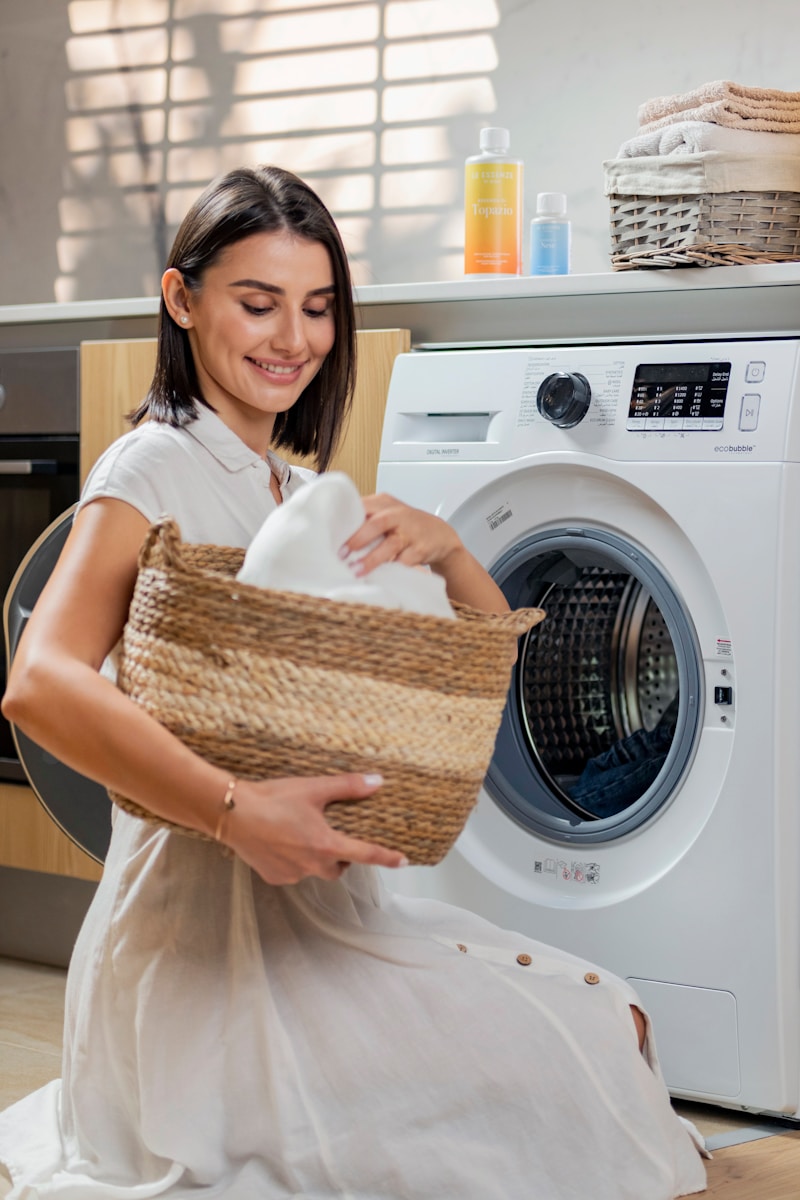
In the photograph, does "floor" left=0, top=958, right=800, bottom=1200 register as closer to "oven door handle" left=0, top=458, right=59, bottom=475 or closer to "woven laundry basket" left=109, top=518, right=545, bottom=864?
"woven laundry basket" left=109, top=518, right=545, bottom=864

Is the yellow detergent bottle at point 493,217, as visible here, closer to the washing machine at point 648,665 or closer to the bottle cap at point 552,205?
the bottle cap at point 552,205

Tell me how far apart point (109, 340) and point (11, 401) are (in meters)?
0.20

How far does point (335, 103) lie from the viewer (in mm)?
2596

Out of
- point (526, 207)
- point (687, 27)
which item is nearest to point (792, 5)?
point (687, 27)

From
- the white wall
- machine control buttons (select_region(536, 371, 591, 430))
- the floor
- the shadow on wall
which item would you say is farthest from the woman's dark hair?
the shadow on wall

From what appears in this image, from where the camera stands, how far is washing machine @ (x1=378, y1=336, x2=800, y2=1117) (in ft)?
5.13

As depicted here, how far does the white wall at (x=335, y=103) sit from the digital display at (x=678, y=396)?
680 mm

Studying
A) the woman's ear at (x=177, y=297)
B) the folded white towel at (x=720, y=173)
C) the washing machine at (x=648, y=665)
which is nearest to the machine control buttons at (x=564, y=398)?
the washing machine at (x=648, y=665)

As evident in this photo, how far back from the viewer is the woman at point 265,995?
114cm

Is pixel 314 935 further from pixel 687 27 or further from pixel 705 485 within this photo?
pixel 687 27

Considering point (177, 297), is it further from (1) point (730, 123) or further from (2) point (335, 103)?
(2) point (335, 103)

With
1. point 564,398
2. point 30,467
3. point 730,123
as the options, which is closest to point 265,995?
point 564,398

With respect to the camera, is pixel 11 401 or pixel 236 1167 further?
pixel 11 401

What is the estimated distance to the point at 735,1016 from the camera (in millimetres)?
1591
